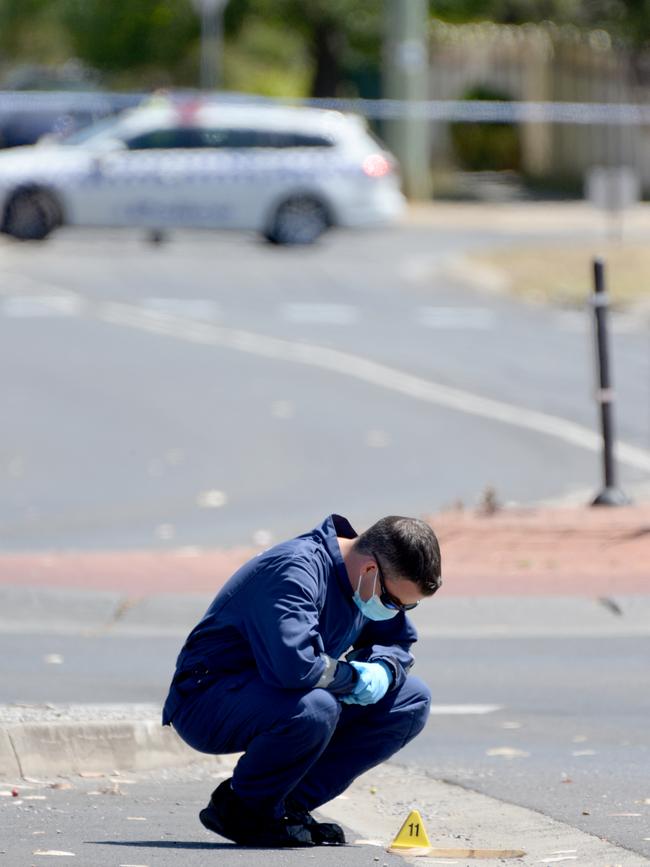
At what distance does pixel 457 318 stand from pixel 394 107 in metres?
13.7

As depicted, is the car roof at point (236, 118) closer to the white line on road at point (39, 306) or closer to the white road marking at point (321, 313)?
the white line on road at point (39, 306)

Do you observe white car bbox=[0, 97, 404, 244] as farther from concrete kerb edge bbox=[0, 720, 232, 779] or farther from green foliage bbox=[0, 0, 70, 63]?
concrete kerb edge bbox=[0, 720, 232, 779]

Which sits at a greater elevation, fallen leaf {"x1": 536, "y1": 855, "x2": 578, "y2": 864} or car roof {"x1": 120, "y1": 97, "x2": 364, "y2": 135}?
car roof {"x1": 120, "y1": 97, "x2": 364, "y2": 135}

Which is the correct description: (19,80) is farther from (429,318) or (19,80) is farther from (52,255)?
(429,318)

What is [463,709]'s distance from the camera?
7.59 metres

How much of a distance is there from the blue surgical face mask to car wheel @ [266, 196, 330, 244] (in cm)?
2185

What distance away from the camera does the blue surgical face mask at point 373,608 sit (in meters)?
5.07

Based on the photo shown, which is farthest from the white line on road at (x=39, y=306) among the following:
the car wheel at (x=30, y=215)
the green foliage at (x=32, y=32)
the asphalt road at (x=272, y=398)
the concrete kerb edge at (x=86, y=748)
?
the green foliage at (x=32, y=32)

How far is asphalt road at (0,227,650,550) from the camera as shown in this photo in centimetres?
1235

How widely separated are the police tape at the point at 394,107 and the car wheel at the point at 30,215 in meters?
2.43

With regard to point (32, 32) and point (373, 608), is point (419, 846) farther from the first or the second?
point (32, 32)

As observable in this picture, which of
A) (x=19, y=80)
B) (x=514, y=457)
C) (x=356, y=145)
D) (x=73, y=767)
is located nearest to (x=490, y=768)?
(x=73, y=767)

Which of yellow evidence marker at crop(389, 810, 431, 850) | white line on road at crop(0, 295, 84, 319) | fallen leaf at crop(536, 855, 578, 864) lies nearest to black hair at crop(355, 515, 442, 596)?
yellow evidence marker at crop(389, 810, 431, 850)

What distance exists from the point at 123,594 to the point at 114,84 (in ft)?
143
